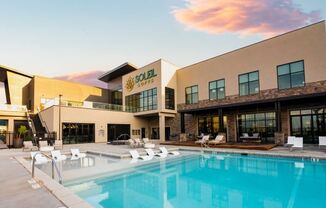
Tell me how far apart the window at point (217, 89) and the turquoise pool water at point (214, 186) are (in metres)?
10.6

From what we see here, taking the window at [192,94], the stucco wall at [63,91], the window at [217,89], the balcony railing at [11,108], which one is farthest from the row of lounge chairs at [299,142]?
the stucco wall at [63,91]

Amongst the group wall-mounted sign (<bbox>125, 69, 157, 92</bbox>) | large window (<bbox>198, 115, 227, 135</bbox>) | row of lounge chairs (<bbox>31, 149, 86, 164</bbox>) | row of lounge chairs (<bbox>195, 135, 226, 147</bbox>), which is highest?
wall-mounted sign (<bbox>125, 69, 157, 92</bbox>)

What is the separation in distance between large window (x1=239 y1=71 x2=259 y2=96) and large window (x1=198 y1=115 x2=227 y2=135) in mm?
3316

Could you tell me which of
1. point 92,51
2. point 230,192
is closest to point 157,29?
point 92,51

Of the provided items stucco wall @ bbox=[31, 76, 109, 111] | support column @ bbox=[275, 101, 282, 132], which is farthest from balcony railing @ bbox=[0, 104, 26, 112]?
support column @ bbox=[275, 101, 282, 132]

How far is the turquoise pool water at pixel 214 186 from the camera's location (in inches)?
239

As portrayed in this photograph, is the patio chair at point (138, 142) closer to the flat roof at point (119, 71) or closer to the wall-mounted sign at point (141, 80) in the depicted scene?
the wall-mounted sign at point (141, 80)

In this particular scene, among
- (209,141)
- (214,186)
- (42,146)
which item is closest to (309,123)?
(209,141)

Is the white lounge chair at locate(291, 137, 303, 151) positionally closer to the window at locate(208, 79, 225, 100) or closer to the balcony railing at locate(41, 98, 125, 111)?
the window at locate(208, 79, 225, 100)

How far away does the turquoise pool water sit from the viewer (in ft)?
20.0

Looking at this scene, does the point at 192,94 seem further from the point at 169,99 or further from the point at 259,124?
the point at 259,124

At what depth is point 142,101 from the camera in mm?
26828

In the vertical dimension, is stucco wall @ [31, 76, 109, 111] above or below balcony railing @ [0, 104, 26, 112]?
above

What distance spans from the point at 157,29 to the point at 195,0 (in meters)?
4.83
